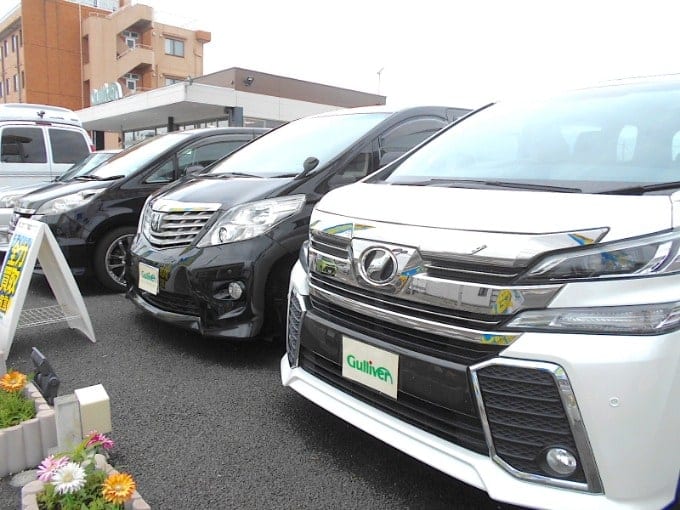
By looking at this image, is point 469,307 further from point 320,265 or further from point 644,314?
point 320,265

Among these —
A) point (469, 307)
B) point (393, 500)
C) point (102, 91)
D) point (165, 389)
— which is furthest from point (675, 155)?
point (102, 91)

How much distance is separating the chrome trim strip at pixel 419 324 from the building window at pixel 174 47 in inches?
1683

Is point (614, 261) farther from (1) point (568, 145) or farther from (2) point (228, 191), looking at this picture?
(2) point (228, 191)

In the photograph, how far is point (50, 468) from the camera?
5.87 ft

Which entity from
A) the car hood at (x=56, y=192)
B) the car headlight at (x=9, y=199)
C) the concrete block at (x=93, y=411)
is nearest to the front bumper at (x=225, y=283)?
the concrete block at (x=93, y=411)

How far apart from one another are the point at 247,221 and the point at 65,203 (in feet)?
8.88

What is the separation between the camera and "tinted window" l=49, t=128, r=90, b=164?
8.32 m

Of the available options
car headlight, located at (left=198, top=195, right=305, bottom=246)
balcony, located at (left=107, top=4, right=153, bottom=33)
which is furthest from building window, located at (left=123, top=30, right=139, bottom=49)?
car headlight, located at (left=198, top=195, right=305, bottom=246)

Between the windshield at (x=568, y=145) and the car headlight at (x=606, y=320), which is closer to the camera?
the car headlight at (x=606, y=320)

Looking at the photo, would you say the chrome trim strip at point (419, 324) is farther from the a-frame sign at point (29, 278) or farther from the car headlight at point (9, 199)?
the car headlight at point (9, 199)

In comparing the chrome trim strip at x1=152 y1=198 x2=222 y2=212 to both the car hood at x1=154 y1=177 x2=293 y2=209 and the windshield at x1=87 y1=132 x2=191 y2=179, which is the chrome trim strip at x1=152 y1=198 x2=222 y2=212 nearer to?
the car hood at x1=154 y1=177 x2=293 y2=209

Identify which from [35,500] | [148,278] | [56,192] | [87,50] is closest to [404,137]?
[148,278]

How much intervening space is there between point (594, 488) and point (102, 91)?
34.6 meters

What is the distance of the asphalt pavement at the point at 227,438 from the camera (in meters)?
2.04
